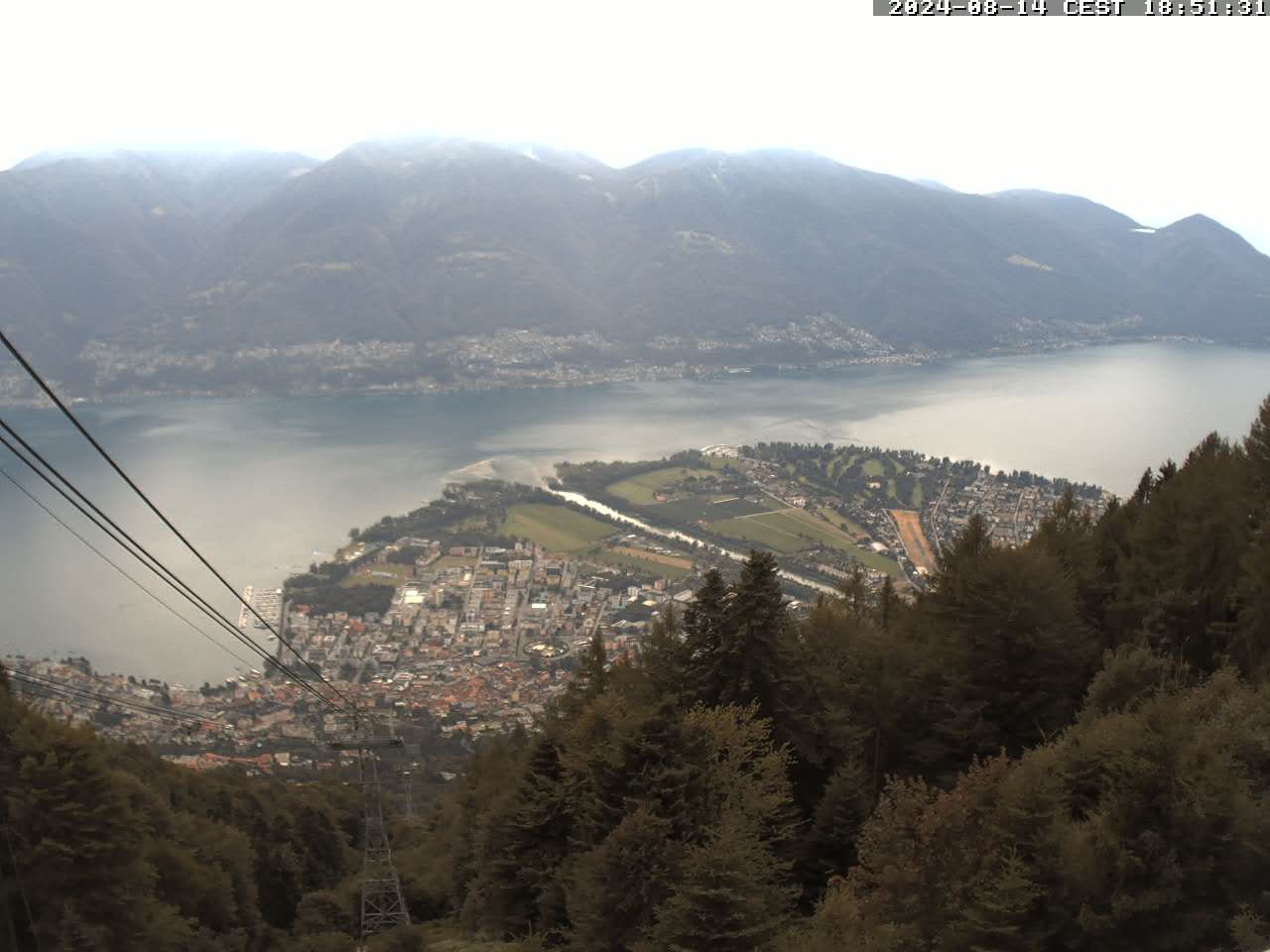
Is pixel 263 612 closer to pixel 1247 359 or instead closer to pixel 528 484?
pixel 528 484

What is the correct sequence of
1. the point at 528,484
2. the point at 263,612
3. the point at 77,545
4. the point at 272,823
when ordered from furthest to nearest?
the point at 528,484
the point at 77,545
the point at 263,612
the point at 272,823

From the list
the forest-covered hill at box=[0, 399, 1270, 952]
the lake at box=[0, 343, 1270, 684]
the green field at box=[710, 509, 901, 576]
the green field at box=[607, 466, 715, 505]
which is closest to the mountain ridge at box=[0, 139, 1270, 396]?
the lake at box=[0, 343, 1270, 684]

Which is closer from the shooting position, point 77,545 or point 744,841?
point 744,841

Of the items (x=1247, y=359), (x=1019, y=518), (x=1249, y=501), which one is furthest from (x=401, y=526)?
(x=1247, y=359)

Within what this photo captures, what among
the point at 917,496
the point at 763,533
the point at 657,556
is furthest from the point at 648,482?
the point at 917,496

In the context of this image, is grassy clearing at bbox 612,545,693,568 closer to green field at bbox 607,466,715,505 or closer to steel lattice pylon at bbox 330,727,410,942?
green field at bbox 607,466,715,505

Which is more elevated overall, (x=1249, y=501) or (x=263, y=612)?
(x=1249, y=501)
